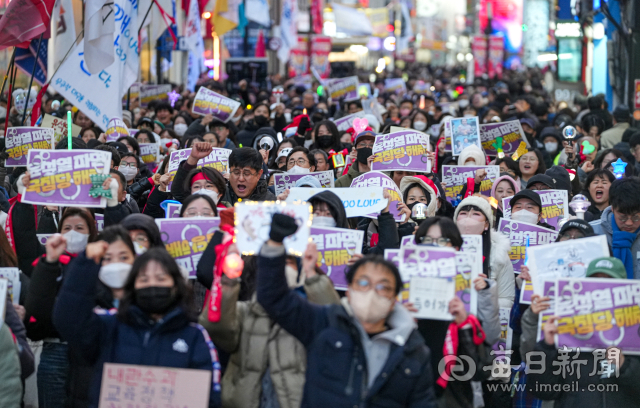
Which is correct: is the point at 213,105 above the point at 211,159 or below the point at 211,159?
above

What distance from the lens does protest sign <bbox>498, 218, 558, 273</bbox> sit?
22.0 ft

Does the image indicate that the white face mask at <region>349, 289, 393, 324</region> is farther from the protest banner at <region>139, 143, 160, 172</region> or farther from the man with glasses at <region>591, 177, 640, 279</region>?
the protest banner at <region>139, 143, 160, 172</region>

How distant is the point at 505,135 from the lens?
37.9ft

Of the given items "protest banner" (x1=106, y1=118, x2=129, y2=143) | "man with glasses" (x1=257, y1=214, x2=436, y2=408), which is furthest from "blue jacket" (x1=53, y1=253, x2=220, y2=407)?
"protest banner" (x1=106, y1=118, x2=129, y2=143)

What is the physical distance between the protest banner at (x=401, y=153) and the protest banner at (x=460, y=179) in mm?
529

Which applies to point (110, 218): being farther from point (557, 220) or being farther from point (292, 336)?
point (557, 220)

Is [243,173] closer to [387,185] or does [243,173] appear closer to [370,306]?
[387,185]

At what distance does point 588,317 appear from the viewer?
15.4 ft

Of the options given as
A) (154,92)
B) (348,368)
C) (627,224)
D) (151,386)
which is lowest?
(151,386)

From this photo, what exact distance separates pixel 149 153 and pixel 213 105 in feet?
7.66

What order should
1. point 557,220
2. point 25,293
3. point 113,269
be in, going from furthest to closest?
point 557,220 → point 25,293 → point 113,269

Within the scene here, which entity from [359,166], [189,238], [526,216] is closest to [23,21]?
[359,166]

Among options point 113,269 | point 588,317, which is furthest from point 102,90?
point 588,317

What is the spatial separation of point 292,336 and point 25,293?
1704mm
